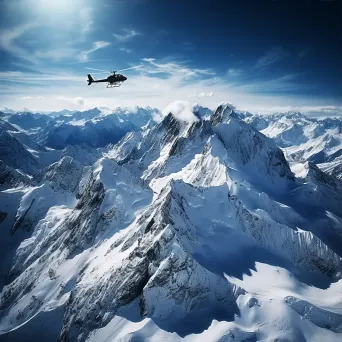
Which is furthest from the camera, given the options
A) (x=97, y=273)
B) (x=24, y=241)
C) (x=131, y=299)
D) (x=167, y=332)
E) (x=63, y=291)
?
(x=24, y=241)

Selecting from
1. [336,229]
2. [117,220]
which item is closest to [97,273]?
[117,220]

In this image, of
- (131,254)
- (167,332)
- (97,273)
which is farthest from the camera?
(97,273)

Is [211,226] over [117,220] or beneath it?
over

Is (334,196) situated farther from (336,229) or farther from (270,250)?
(270,250)

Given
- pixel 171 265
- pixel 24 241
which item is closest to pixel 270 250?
pixel 171 265

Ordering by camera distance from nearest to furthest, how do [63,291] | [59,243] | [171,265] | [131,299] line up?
[171,265] < [131,299] < [63,291] < [59,243]

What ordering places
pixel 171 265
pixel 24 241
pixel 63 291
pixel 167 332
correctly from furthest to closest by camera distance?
pixel 24 241 < pixel 63 291 < pixel 171 265 < pixel 167 332

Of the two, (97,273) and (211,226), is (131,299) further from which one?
(211,226)

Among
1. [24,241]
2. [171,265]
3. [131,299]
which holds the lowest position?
[24,241]

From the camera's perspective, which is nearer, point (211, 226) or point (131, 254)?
point (131, 254)
